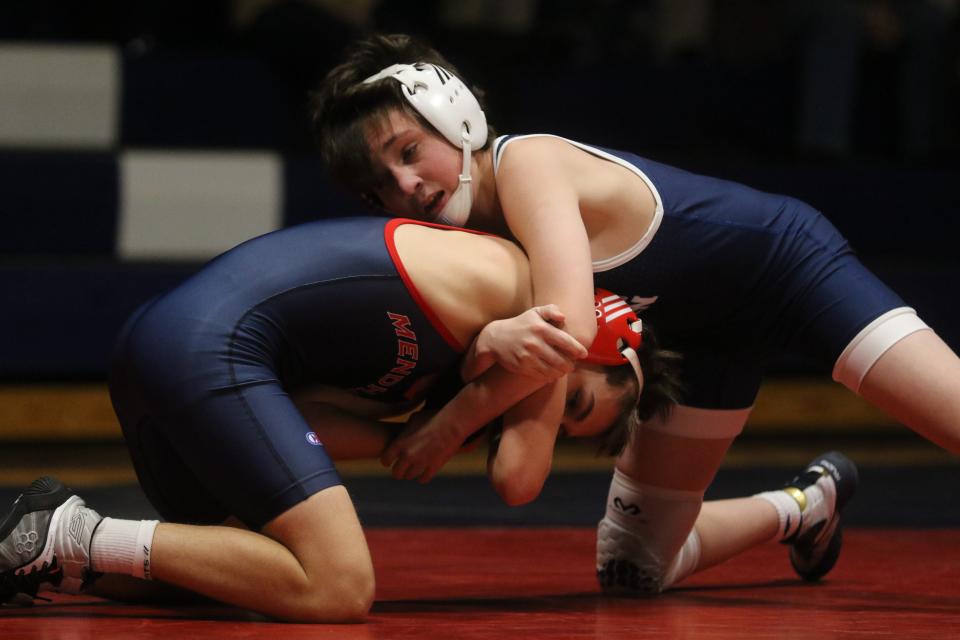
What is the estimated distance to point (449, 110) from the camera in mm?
2381

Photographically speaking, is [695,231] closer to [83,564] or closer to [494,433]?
[494,433]

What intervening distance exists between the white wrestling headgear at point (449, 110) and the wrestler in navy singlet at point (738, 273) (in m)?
0.05

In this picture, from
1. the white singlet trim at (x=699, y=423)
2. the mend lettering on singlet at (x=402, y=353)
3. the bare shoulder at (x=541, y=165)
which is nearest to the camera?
the mend lettering on singlet at (x=402, y=353)

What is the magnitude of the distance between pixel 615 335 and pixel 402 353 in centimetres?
32

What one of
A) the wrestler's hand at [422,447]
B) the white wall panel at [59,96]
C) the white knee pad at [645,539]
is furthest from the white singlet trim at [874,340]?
the white wall panel at [59,96]

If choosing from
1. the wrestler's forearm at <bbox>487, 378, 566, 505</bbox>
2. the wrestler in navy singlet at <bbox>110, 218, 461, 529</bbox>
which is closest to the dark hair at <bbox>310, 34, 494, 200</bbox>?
the wrestler in navy singlet at <bbox>110, 218, 461, 529</bbox>

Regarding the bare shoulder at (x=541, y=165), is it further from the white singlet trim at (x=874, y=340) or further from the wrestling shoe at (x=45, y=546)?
the wrestling shoe at (x=45, y=546)

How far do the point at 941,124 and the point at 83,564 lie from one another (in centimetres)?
428

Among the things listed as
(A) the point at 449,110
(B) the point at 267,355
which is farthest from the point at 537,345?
(A) the point at 449,110

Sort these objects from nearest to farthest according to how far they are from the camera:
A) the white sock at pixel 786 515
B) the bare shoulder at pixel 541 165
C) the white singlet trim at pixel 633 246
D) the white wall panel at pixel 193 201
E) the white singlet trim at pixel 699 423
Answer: the bare shoulder at pixel 541 165
the white singlet trim at pixel 633 246
the white singlet trim at pixel 699 423
the white sock at pixel 786 515
the white wall panel at pixel 193 201

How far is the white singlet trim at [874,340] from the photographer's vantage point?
2.34 metres

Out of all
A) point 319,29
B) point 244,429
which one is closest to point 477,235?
point 244,429

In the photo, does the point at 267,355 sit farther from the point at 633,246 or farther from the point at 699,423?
the point at 699,423

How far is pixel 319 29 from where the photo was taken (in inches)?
192
